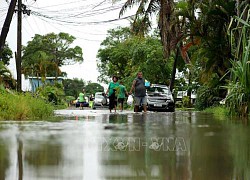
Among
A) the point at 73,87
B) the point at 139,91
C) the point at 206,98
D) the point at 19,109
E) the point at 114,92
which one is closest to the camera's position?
the point at 19,109

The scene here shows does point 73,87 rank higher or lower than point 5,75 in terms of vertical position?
higher

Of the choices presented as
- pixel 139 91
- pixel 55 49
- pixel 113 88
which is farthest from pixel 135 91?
pixel 55 49

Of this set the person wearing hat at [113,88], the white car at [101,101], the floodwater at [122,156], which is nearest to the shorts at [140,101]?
the person wearing hat at [113,88]

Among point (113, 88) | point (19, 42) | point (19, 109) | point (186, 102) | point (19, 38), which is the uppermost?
point (19, 38)

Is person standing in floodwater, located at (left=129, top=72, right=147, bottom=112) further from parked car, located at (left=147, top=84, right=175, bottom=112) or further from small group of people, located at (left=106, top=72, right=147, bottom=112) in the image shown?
parked car, located at (left=147, top=84, right=175, bottom=112)

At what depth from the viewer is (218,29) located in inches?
725

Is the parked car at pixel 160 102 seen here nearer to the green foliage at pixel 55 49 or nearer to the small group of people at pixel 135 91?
the small group of people at pixel 135 91

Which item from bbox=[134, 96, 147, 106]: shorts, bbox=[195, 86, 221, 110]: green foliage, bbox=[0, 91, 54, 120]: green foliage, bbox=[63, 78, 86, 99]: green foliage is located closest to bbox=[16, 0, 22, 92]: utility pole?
bbox=[195, 86, 221, 110]: green foliage

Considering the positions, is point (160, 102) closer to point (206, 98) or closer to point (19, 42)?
point (206, 98)

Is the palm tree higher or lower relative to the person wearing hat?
higher

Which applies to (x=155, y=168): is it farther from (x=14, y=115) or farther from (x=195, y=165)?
(x=14, y=115)

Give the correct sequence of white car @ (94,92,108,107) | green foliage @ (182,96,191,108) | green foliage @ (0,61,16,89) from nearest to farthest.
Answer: green foliage @ (0,61,16,89) < green foliage @ (182,96,191,108) < white car @ (94,92,108,107)

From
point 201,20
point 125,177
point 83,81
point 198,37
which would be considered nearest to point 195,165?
point 125,177

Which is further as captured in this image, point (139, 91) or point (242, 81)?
point (139, 91)
